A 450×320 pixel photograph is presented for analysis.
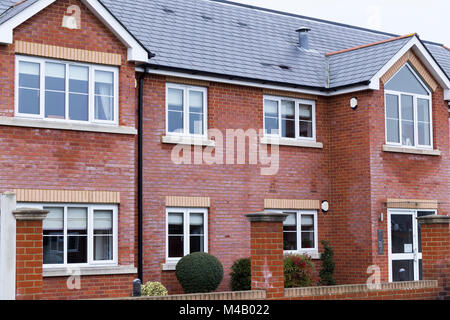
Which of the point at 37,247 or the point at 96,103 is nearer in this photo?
the point at 37,247

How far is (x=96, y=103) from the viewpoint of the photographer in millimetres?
16828

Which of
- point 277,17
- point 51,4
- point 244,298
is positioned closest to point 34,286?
point 244,298

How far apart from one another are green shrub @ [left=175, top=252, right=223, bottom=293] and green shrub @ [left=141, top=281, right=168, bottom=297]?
0.67m

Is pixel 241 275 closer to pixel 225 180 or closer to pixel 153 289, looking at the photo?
pixel 225 180


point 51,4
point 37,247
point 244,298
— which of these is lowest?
point 244,298

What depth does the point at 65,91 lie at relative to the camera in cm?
1634

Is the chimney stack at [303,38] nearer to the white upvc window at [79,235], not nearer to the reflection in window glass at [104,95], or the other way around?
the reflection in window glass at [104,95]

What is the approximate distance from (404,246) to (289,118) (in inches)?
191

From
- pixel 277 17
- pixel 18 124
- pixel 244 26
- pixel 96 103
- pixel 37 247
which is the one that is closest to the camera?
pixel 37 247

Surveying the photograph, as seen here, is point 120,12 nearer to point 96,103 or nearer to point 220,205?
point 96,103

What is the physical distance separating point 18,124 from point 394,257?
35.6 feet

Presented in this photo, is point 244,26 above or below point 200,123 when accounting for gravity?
above

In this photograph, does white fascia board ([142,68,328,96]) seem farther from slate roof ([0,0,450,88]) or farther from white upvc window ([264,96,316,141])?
white upvc window ([264,96,316,141])

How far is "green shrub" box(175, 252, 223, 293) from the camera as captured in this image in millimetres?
17344
